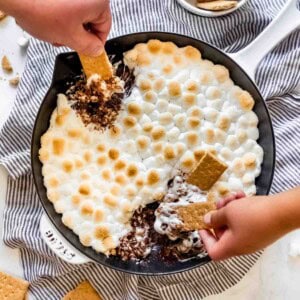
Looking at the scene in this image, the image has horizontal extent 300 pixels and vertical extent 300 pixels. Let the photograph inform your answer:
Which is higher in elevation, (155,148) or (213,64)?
(213,64)

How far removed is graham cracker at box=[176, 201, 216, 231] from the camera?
123cm

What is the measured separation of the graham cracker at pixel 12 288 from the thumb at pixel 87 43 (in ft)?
1.73

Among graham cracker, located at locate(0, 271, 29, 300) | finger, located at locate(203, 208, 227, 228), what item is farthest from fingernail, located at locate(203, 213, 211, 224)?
graham cracker, located at locate(0, 271, 29, 300)

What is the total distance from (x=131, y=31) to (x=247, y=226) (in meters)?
0.57

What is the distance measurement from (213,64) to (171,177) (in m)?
0.25

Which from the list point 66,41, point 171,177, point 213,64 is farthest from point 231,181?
point 66,41

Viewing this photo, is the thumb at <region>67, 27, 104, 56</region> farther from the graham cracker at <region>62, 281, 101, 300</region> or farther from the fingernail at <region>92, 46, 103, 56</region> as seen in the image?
the graham cracker at <region>62, 281, 101, 300</region>

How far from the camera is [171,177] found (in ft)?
4.32

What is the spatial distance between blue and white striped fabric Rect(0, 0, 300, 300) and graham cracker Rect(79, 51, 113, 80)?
0.17 m

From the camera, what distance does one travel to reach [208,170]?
4.10ft

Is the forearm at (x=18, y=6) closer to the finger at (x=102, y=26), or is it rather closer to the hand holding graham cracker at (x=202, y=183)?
the finger at (x=102, y=26)

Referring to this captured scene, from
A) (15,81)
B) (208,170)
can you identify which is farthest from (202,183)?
(15,81)

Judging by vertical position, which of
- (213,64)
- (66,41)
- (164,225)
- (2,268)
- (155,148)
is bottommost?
(2,268)

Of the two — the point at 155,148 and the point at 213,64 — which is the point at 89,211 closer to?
the point at 155,148
